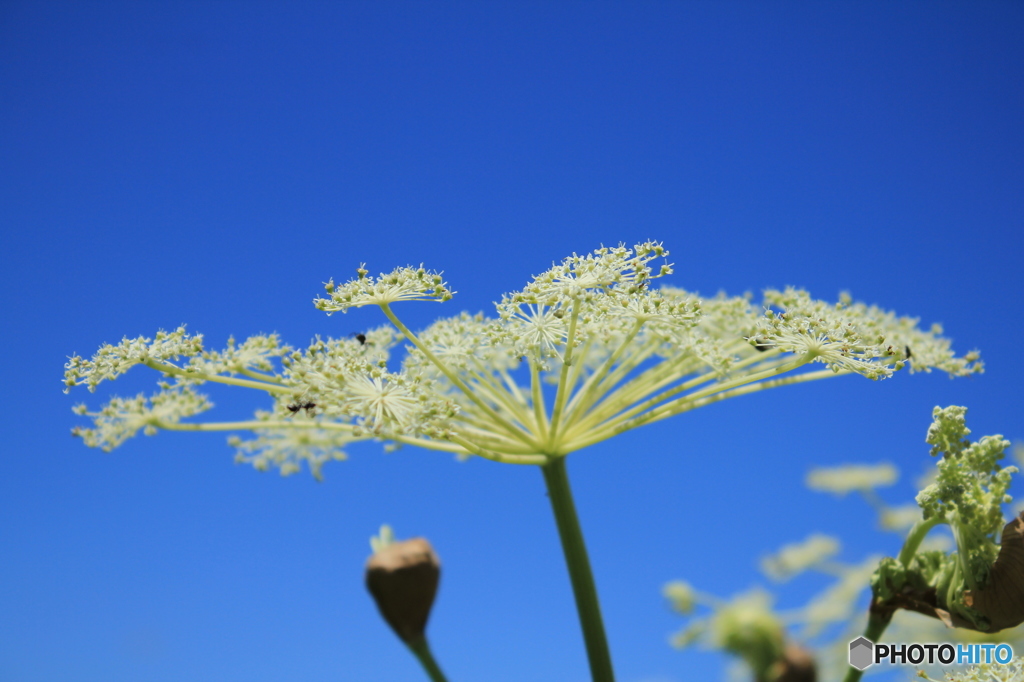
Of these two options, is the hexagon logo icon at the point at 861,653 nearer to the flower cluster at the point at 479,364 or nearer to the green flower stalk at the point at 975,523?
the green flower stalk at the point at 975,523

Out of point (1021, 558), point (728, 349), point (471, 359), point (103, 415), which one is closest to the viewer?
point (1021, 558)

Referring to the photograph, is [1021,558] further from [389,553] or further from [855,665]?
[389,553]

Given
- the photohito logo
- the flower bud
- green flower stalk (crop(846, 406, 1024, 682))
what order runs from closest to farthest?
1. green flower stalk (crop(846, 406, 1024, 682))
2. the flower bud
3. the photohito logo

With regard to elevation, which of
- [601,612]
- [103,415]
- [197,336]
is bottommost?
[601,612]

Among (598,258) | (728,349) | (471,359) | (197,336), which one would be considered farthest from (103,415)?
(728,349)

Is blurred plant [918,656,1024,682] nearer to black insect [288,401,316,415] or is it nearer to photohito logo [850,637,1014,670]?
photohito logo [850,637,1014,670]

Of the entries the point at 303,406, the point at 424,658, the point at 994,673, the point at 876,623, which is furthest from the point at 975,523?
the point at 303,406

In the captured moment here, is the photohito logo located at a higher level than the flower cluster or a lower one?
lower

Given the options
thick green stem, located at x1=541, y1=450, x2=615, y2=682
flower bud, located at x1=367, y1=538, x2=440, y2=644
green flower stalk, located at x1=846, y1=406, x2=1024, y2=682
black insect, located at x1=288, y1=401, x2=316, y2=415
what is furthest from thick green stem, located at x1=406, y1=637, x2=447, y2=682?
green flower stalk, located at x1=846, y1=406, x2=1024, y2=682
